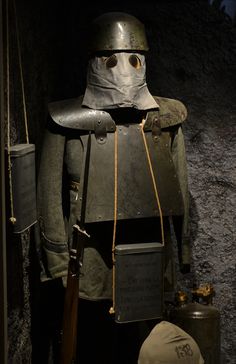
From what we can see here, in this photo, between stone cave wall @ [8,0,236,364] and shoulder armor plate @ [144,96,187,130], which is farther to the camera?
stone cave wall @ [8,0,236,364]

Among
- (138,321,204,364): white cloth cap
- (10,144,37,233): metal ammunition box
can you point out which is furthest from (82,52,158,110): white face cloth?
(138,321,204,364): white cloth cap

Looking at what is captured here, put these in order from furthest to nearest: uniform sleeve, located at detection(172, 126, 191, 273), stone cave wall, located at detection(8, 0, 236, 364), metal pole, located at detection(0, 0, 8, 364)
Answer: stone cave wall, located at detection(8, 0, 236, 364)
uniform sleeve, located at detection(172, 126, 191, 273)
metal pole, located at detection(0, 0, 8, 364)

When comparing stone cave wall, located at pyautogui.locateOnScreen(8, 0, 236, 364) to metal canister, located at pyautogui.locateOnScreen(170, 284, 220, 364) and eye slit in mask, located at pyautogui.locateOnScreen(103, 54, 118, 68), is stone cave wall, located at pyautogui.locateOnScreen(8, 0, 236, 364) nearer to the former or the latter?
metal canister, located at pyautogui.locateOnScreen(170, 284, 220, 364)

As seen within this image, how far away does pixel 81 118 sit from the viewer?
237cm

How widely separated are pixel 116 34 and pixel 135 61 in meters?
0.13

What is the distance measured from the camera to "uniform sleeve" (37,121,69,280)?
7.84 ft

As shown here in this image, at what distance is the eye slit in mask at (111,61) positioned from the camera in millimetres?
2361

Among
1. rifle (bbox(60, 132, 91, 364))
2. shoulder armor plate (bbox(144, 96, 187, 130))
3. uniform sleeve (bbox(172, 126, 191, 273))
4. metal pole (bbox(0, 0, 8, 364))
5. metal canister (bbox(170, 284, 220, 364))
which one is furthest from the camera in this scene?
metal canister (bbox(170, 284, 220, 364))

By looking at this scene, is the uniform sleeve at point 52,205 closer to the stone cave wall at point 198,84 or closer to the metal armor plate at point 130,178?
the metal armor plate at point 130,178

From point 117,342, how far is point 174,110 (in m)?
1.02

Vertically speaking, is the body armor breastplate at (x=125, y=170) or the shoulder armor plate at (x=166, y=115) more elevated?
the shoulder armor plate at (x=166, y=115)

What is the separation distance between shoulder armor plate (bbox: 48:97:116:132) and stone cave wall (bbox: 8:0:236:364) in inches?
16.7

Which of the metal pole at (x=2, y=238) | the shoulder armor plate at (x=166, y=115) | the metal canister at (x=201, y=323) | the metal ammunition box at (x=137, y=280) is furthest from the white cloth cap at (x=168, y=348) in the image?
the shoulder armor plate at (x=166, y=115)

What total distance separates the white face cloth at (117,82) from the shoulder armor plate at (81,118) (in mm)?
28
